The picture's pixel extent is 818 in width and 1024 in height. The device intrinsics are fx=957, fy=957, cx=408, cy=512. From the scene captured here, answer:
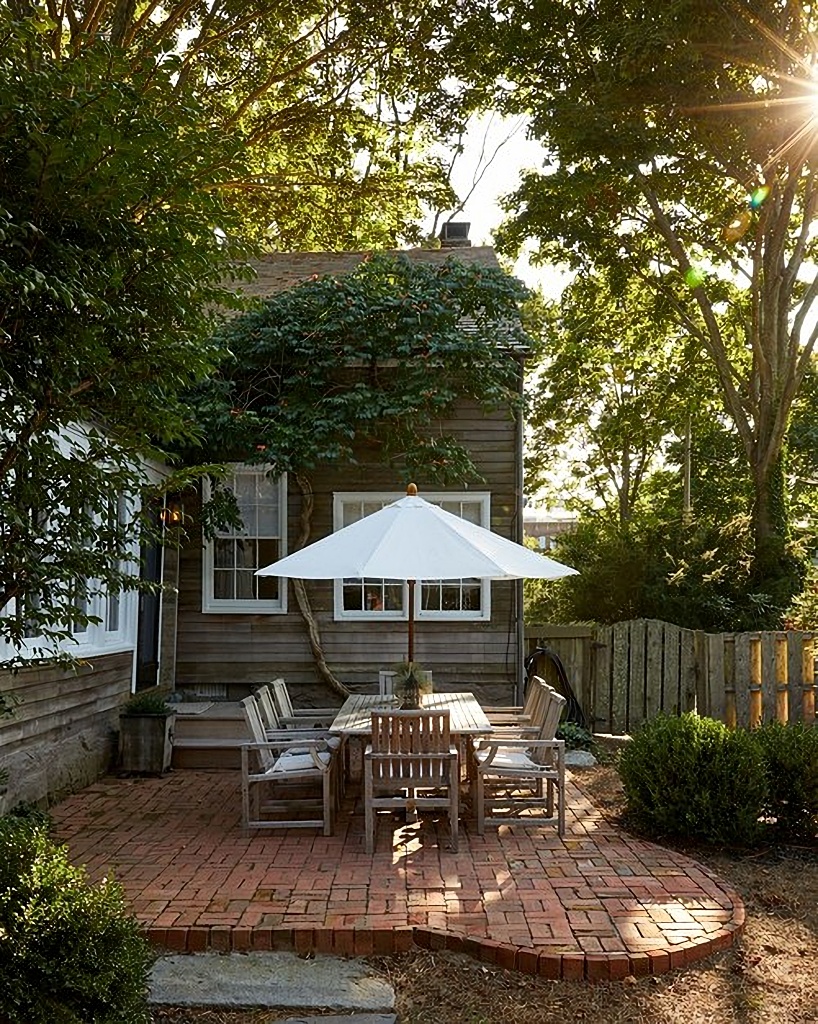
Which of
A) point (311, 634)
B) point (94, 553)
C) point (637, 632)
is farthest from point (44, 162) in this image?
point (637, 632)

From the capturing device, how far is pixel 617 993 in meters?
4.29

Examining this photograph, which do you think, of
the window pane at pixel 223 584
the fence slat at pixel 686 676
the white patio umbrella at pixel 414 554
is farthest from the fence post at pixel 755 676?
the window pane at pixel 223 584

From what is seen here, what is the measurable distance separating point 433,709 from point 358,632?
450 centimetres

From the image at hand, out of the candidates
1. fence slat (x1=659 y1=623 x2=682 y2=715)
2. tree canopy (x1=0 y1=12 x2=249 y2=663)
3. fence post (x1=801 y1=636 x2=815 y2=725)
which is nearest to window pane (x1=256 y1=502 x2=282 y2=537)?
fence slat (x1=659 y1=623 x2=682 y2=715)

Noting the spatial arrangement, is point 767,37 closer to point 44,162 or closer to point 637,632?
point 637,632

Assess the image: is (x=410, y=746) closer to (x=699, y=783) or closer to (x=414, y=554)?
(x=414, y=554)

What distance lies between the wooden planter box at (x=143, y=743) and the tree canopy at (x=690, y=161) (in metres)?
8.07

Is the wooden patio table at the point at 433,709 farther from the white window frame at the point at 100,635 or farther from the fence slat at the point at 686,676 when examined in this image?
the fence slat at the point at 686,676

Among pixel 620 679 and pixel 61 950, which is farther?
pixel 620 679

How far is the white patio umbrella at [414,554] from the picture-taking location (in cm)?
656

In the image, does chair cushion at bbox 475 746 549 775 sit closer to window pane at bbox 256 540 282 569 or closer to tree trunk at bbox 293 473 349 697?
tree trunk at bbox 293 473 349 697

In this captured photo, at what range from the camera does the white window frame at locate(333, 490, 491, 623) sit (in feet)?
36.6

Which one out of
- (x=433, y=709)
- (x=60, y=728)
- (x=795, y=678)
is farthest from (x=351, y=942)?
(x=795, y=678)

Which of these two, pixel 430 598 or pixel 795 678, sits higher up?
pixel 430 598
